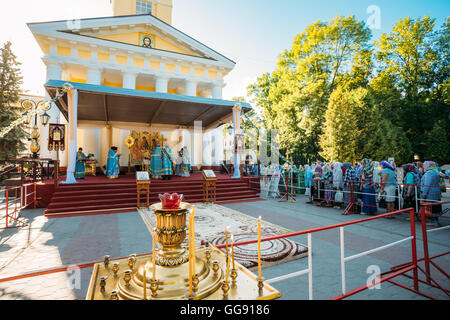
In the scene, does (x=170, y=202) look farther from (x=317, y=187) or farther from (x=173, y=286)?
(x=317, y=187)

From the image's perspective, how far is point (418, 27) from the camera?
84.9 ft

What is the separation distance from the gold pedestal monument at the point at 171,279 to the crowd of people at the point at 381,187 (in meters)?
7.90

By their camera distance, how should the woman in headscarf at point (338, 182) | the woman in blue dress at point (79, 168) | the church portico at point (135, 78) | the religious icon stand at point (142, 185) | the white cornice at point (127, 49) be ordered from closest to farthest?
1. the religious icon stand at point (142, 185)
2. the woman in headscarf at point (338, 182)
3. the woman in blue dress at point (79, 168)
4. the church portico at point (135, 78)
5. the white cornice at point (127, 49)

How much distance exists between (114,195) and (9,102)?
19231 mm

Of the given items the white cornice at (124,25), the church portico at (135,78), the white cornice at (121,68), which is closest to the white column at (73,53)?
the church portico at (135,78)

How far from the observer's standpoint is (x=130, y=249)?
16.8ft

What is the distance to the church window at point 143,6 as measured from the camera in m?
23.0

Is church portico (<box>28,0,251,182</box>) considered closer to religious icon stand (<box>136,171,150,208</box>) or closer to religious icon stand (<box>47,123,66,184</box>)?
religious icon stand (<box>47,123,66,184</box>)

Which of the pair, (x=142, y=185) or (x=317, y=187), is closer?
(x=142, y=185)

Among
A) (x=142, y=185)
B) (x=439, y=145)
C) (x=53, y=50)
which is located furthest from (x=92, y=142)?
(x=439, y=145)

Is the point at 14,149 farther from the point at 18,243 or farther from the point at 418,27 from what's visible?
the point at 418,27

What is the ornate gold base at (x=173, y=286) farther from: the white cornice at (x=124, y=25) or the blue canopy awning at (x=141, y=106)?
the white cornice at (x=124, y=25)

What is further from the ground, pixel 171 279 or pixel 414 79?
pixel 414 79

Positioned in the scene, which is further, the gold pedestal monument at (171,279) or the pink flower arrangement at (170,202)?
the pink flower arrangement at (170,202)
